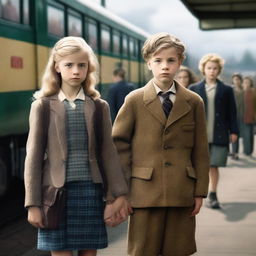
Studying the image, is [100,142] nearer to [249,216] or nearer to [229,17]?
[249,216]

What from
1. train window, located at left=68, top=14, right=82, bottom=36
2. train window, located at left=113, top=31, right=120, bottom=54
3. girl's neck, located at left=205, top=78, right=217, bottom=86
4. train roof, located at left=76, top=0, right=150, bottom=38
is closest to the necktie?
girl's neck, located at left=205, top=78, right=217, bottom=86

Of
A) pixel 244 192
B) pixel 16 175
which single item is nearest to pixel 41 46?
pixel 16 175

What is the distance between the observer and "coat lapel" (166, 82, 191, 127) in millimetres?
3836

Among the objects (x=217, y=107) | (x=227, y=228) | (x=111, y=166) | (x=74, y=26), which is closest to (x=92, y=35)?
(x=74, y=26)

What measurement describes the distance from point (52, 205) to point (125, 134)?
0.59m

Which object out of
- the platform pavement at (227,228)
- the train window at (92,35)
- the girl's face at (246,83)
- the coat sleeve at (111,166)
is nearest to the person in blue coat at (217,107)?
the platform pavement at (227,228)

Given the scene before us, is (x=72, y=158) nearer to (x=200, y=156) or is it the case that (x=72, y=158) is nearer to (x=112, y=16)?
(x=200, y=156)

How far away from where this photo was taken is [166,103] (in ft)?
12.8

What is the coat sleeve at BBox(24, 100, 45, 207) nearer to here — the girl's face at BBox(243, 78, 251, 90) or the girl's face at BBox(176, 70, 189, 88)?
the girl's face at BBox(176, 70, 189, 88)

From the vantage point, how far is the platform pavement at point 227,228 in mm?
5645

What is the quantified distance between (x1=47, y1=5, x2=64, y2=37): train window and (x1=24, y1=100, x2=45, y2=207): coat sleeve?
6341 millimetres

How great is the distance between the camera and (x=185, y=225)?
155 inches

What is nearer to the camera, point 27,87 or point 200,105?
point 200,105

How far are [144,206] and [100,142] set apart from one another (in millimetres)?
442
